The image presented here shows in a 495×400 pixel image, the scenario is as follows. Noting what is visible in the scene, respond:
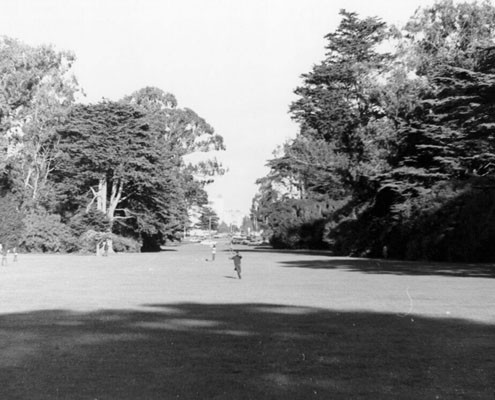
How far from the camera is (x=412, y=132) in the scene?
171 ft

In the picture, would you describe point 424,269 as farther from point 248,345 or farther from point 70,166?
point 70,166

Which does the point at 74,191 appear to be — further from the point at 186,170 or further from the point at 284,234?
the point at 284,234

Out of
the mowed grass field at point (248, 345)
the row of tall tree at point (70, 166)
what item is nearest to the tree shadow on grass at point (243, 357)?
the mowed grass field at point (248, 345)

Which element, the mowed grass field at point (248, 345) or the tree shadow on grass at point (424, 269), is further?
the tree shadow on grass at point (424, 269)

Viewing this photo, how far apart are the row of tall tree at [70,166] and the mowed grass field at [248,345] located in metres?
49.1

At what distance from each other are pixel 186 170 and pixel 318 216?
19001mm

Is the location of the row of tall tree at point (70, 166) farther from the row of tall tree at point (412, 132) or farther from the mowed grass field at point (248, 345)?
the mowed grass field at point (248, 345)

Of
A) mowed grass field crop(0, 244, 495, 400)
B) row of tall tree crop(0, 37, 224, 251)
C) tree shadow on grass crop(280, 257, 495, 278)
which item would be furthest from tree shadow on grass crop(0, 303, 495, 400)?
row of tall tree crop(0, 37, 224, 251)

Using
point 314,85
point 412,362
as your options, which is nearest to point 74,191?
Result: point 314,85

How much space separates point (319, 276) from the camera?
1270 inches

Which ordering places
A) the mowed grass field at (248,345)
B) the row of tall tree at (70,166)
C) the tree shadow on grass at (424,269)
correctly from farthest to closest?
1. the row of tall tree at (70,166)
2. the tree shadow on grass at (424,269)
3. the mowed grass field at (248,345)

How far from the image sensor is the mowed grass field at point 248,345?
8094 mm

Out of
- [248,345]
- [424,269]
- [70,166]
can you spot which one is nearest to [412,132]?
[424,269]

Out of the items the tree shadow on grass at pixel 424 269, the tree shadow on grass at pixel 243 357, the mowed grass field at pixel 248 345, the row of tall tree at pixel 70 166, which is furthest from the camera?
the row of tall tree at pixel 70 166
